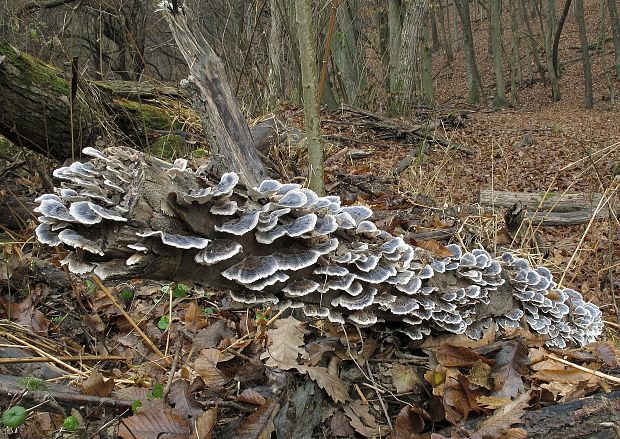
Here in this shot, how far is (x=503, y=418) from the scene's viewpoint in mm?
1965

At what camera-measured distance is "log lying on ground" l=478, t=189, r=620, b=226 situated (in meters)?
5.55

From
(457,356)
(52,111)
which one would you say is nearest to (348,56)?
(52,111)

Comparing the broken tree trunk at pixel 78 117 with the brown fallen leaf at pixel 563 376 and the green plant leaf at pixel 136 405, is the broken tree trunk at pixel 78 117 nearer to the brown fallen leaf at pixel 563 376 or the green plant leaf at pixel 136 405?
the green plant leaf at pixel 136 405

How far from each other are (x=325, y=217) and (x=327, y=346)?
2.39ft

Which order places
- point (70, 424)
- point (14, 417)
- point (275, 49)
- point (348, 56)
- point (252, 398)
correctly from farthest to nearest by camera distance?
point (348, 56) < point (275, 49) < point (252, 398) < point (70, 424) < point (14, 417)

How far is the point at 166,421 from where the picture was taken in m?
1.88

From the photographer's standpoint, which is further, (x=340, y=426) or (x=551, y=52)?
(x=551, y=52)

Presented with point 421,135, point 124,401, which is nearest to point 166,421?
point 124,401

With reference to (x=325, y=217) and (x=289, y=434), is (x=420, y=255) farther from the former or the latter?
(x=289, y=434)

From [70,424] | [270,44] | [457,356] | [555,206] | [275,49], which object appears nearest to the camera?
[70,424]

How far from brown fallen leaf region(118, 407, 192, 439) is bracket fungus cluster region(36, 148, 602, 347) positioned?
529 millimetres

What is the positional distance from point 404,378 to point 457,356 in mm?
274

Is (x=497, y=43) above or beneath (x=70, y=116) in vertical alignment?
beneath

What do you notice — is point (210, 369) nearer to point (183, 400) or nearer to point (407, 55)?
point (183, 400)
